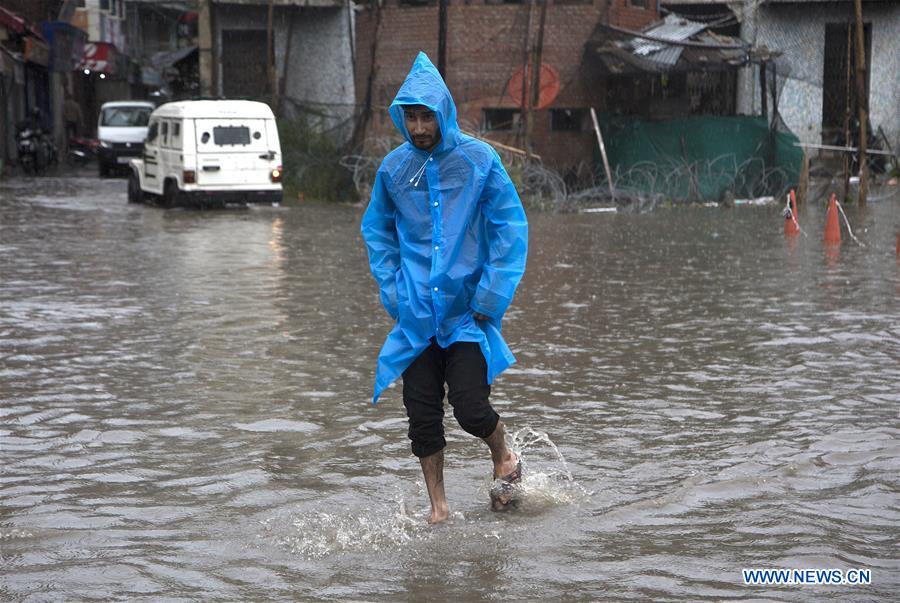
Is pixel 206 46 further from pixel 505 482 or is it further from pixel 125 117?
pixel 505 482

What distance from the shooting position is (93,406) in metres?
7.46

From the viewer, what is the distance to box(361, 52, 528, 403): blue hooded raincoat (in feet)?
17.2

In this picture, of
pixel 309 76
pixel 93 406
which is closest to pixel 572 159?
pixel 309 76

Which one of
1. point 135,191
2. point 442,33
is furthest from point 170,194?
point 442,33

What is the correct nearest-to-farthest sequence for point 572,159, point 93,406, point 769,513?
point 769,513 < point 93,406 < point 572,159

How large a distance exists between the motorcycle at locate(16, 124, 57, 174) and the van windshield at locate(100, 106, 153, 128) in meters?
1.69

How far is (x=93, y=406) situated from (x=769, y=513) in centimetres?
385

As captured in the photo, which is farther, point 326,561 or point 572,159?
point 572,159

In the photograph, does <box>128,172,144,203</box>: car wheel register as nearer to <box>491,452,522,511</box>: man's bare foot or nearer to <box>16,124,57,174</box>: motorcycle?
<box>16,124,57,174</box>: motorcycle

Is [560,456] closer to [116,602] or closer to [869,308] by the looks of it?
[116,602]

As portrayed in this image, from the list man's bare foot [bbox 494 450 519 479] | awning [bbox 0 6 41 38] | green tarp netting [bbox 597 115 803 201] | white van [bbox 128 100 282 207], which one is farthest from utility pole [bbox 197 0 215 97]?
man's bare foot [bbox 494 450 519 479]

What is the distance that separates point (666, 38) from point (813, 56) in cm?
707

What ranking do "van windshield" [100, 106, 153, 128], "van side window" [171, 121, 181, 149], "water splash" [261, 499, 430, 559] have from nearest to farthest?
"water splash" [261, 499, 430, 559] → "van side window" [171, 121, 181, 149] → "van windshield" [100, 106, 153, 128]

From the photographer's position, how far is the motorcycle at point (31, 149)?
112 feet
